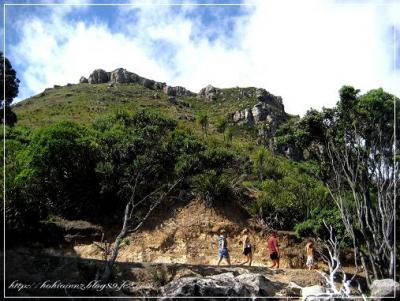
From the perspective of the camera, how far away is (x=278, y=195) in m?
23.1

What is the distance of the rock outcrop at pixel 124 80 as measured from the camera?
8725cm

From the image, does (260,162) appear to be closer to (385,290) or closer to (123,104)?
(385,290)

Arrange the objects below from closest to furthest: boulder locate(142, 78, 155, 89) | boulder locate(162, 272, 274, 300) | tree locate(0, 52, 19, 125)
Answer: boulder locate(162, 272, 274, 300)
tree locate(0, 52, 19, 125)
boulder locate(142, 78, 155, 89)

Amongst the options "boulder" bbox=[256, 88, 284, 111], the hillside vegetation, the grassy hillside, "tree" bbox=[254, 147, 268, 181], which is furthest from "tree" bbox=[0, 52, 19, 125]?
"boulder" bbox=[256, 88, 284, 111]

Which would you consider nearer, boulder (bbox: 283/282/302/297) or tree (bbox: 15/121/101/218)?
boulder (bbox: 283/282/302/297)

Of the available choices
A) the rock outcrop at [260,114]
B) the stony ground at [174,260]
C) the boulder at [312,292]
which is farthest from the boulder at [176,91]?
the boulder at [312,292]

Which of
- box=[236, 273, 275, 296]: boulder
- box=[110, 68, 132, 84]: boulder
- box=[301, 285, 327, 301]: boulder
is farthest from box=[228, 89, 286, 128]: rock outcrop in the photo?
box=[301, 285, 327, 301]: boulder

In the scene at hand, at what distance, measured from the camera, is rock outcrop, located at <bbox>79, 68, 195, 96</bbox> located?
8725 centimetres

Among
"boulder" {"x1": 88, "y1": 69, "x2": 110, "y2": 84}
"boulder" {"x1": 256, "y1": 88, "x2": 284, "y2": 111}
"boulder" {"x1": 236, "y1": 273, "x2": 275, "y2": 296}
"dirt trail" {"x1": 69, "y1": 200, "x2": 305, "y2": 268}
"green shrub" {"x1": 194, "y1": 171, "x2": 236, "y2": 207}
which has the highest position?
"boulder" {"x1": 88, "y1": 69, "x2": 110, "y2": 84}

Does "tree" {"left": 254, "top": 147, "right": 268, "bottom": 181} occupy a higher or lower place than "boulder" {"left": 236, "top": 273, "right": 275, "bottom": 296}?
higher

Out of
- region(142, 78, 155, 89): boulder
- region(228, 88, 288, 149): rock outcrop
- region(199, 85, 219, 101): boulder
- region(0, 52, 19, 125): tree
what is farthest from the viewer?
region(199, 85, 219, 101): boulder

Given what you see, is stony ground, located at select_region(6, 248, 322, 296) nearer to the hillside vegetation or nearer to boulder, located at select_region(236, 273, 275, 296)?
boulder, located at select_region(236, 273, 275, 296)

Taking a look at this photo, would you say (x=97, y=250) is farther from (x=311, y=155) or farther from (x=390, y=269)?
(x=390, y=269)

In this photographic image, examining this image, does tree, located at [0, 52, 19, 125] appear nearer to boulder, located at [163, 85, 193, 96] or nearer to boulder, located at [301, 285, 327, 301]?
boulder, located at [301, 285, 327, 301]
